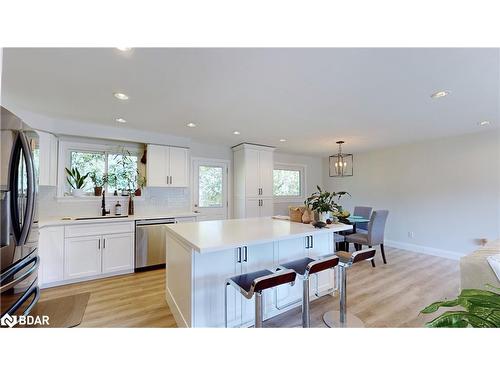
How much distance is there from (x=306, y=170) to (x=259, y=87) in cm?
457

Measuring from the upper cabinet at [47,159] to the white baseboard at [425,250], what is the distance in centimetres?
655

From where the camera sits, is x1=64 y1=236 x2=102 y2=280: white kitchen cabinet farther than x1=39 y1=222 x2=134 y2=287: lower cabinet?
Yes

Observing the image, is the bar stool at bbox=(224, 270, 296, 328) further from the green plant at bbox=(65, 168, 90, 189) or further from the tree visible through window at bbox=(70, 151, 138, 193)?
the green plant at bbox=(65, 168, 90, 189)

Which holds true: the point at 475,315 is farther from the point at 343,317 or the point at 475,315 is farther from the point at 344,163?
the point at 344,163

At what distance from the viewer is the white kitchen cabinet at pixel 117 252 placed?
308 centimetres

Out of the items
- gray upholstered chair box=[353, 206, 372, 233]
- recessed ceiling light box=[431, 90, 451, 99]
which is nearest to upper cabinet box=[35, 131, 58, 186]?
recessed ceiling light box=[431, 90, 451, 99]

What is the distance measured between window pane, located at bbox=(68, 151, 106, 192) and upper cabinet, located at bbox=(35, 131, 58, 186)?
314 mm

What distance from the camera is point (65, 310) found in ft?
7.31

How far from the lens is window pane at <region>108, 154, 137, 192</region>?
11.9 feet

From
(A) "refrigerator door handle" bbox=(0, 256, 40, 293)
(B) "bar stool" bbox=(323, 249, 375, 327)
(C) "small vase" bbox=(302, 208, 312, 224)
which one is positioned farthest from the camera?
(C) "small vase" bbox=(302, 208, 312, 224)

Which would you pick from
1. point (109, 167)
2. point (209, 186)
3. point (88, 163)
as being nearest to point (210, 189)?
point (209, 186)
